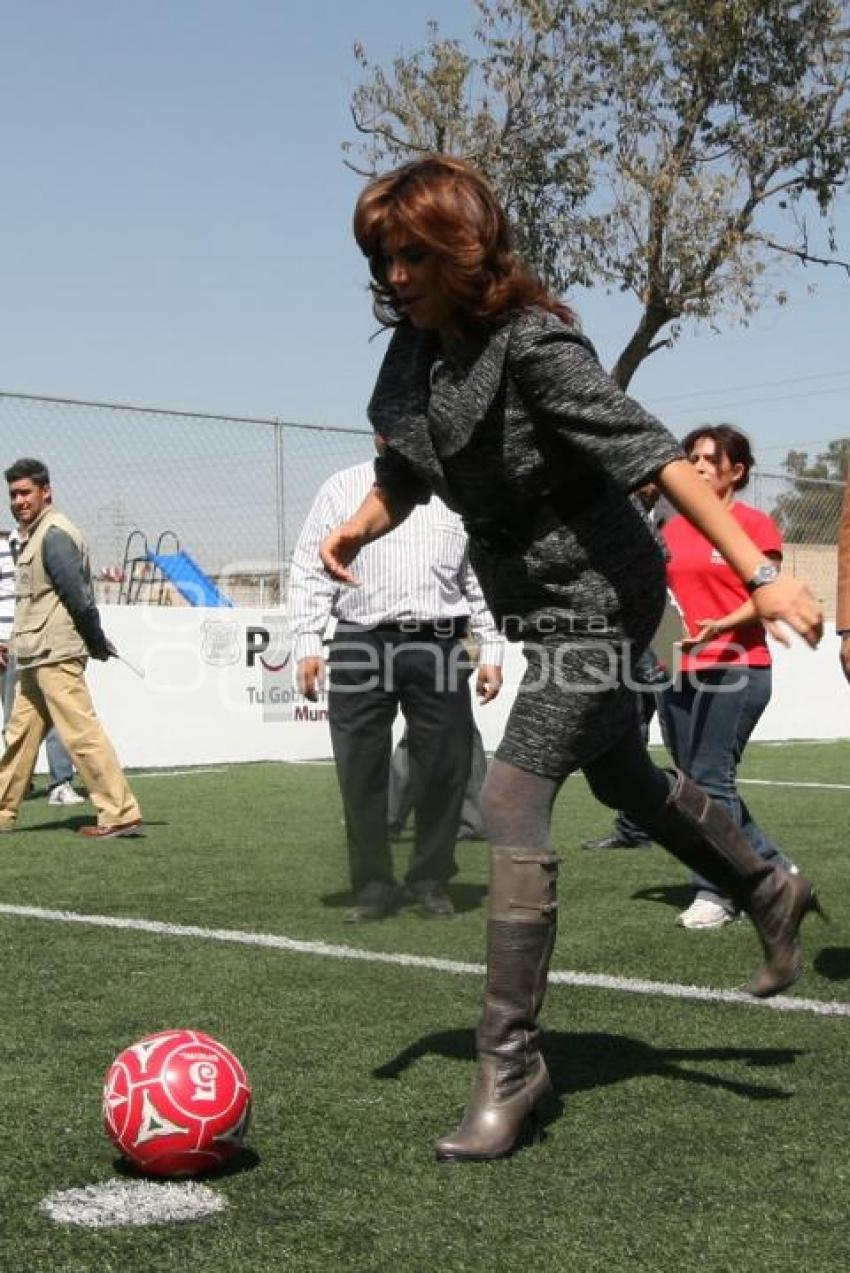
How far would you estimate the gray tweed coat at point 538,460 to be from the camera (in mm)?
3492

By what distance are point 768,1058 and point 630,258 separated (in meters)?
20.3

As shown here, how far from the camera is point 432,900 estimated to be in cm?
682

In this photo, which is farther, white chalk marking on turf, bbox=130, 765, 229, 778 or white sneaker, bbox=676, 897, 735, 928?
white chalk marking on turf, bbox=130, 765, 229, 778

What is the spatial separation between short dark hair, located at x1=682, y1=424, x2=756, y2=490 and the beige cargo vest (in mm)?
4442

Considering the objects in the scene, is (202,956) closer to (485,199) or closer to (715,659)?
(715,659)

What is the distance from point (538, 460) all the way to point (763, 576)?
0.58m

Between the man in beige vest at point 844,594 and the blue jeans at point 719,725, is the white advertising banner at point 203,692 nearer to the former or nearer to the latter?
the blue jeans at point 719,725

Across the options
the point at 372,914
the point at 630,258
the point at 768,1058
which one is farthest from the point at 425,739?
the point at 630,258

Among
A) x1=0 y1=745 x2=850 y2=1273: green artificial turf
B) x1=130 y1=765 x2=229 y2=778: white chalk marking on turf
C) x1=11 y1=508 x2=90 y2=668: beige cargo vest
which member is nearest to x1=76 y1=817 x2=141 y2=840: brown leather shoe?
x1=11 y1=508 x2=90 y2=668: beige cargo vest

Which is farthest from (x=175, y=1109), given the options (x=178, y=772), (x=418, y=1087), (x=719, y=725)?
(x=178, y=772)

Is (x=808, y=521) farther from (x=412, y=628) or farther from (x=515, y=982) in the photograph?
(x=515, y=982)

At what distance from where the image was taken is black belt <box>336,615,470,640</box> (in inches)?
263

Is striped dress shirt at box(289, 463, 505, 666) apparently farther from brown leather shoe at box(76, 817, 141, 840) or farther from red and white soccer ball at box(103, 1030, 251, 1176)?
red and white soccer ball at box(103, 1030, 251, 1176)

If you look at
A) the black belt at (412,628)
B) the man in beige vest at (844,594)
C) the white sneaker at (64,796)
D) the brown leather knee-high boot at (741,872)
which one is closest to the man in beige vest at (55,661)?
the white sneaker at (64,796)
